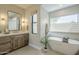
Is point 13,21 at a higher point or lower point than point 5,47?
higher

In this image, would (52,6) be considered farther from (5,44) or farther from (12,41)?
(5,44)

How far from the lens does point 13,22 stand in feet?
6.09

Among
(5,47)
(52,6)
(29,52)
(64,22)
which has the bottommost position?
(29,52)

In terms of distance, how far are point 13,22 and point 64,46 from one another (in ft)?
3.83

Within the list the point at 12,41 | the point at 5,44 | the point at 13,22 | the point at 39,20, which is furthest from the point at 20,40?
the point at 39,20

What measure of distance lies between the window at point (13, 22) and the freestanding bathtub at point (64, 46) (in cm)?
76

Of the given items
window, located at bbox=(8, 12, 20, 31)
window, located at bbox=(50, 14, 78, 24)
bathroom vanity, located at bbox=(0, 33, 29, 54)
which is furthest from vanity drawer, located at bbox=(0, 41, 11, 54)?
window, located at bbox=(50, 14, 78, 24)

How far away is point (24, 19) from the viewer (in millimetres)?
1888

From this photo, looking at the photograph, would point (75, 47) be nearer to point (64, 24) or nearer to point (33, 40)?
point (64, 24)

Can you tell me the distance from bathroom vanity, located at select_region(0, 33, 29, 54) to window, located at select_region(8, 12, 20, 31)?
14cm

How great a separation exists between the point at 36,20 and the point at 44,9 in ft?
0.93

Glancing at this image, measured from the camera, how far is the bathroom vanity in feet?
5.55

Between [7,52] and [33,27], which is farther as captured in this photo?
[33,27]

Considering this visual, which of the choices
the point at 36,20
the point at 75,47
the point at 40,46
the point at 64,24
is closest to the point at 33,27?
the point at 36,20
